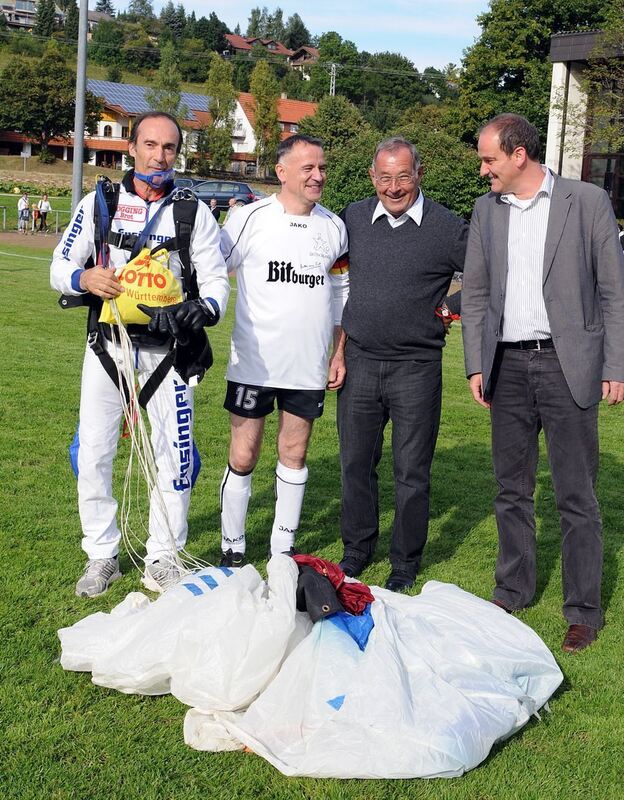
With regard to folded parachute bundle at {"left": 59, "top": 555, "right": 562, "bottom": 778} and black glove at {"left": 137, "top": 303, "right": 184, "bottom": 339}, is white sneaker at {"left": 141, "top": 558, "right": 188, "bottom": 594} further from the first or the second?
black glove at {"left": 137, "top": 303, "right": 184, "bottom": 339}

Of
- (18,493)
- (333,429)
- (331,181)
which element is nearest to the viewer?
(18,493)

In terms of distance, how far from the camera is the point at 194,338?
13.8ft

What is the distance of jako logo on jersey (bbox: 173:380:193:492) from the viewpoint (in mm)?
4422

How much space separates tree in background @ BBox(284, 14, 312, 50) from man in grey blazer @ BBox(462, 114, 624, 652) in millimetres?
200309

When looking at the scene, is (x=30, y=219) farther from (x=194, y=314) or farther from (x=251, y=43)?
(x=251, y=43)

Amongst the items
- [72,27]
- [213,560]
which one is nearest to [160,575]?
[213,560]

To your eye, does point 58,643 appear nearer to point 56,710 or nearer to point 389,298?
point 56,710

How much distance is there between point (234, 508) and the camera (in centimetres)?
493

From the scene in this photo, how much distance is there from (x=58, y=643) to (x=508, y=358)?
2.38 meters

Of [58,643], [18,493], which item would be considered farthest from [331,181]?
[58,643]

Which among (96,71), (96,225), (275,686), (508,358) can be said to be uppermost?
(96,71)

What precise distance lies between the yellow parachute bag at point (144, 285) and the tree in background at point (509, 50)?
4267 cm

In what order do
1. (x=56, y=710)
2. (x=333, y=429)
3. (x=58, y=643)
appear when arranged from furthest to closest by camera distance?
(x=333, y=429) → (x=58, y=643) → (x=56, y=710)

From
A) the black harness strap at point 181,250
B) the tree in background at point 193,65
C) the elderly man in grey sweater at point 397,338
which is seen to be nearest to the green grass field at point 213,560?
the elderly man in grey sweater at point 397,338
